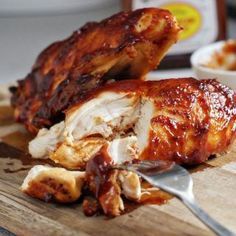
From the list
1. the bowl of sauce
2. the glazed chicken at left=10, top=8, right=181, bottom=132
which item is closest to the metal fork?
the glazed chicken at left=10, top=8, right=181, bottom=132

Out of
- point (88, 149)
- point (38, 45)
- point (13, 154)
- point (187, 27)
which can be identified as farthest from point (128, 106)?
point (38, 45)

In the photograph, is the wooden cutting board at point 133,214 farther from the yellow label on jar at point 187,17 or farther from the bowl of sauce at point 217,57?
the yellow label on jar at point 187,17

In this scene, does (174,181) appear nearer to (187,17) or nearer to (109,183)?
(109,183)

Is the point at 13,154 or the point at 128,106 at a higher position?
→ the point at 128,106

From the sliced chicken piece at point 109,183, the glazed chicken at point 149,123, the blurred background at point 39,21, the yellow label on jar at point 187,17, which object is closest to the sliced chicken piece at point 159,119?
the glazed chicken at point 149,123

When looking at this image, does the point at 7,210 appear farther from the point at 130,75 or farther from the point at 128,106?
the point at 130,75

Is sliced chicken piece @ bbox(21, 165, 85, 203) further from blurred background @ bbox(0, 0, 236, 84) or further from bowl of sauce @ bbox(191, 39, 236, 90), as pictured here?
blurred background @ bbox(0, 0, 236, 84)

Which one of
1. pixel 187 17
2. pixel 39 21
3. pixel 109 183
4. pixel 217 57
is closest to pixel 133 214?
pixel 109 183
